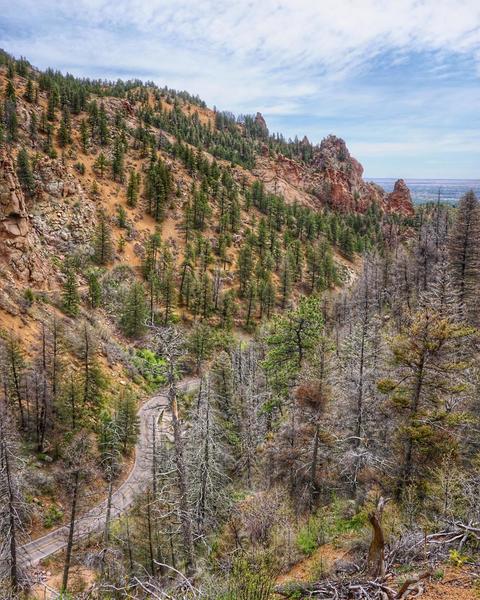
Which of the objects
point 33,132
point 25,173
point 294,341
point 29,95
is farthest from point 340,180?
point 294,341

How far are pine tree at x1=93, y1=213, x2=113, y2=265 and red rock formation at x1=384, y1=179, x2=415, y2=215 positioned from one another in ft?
364

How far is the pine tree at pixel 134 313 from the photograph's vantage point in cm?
5131

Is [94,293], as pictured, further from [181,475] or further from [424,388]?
[424,388]

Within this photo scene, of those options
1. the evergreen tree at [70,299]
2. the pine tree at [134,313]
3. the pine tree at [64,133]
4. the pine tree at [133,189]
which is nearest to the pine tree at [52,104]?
the pine tree at [64,133]

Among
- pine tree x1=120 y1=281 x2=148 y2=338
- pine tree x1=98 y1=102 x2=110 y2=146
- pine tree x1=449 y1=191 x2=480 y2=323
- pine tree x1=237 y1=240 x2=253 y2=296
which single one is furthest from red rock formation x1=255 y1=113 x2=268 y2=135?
pine tree x1=449 y1=191 x2=480 y2=323

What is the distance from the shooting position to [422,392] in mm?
13758

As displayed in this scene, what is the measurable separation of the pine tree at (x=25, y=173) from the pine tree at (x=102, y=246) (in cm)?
1171

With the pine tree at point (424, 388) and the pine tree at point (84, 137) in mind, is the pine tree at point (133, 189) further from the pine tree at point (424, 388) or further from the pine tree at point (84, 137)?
the pine tree at point (424, 388)

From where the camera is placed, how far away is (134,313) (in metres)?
51.4

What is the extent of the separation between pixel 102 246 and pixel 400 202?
119 meters

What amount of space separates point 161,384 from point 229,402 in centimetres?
1985

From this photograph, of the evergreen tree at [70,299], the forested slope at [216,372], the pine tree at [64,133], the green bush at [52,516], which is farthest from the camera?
the pine tree at [64,133]

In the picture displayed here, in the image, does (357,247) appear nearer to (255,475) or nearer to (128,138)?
(128,138)

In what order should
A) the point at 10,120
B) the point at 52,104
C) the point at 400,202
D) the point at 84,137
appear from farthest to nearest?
1. the point at 400,202
2. the point at 52,104
3. the point at 84,137
4. the point at 10,120
